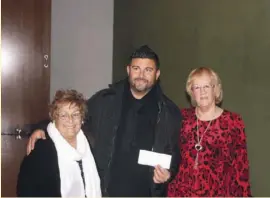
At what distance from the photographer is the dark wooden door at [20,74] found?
3.15m

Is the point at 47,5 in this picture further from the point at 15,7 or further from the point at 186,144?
the point at 186,144

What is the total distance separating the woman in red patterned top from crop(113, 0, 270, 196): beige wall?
0.30 m

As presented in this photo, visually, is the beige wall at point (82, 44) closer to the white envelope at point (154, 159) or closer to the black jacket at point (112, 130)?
the black jacket at point (112, 130)

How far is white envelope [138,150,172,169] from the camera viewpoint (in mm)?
2291

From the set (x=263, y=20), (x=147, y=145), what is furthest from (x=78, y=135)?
(x=263, y=20)

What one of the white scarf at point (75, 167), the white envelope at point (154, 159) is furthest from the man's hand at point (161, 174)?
the white scarf at point (75, 167)

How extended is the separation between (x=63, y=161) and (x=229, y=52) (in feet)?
4.78

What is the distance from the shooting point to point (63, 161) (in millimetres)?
1989

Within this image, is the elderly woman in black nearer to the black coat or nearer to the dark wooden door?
the black coat

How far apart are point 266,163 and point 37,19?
7.34ft

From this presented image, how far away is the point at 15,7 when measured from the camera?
125 inches

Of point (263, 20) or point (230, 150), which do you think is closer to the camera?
point (230, 150)

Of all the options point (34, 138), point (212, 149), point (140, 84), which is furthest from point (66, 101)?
point (212, 149)

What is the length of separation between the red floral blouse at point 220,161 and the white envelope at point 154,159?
0.41 feet
